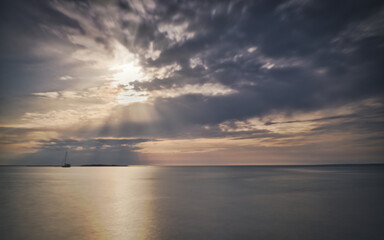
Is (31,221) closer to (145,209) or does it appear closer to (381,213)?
(145,209)

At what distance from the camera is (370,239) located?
1344 centimetres

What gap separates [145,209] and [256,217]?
10.6 m

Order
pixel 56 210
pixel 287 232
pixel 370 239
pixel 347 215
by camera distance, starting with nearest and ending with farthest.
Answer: pixel 370 239
pixel 287 232
pixel 347 215
pixel 56 210

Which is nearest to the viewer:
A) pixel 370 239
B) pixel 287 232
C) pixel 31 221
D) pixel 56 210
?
pixel 370 239

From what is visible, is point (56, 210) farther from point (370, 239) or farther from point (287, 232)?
point (370, 239)

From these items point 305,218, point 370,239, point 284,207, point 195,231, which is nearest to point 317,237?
point 370,239

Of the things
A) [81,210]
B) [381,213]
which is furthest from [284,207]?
[81,210]

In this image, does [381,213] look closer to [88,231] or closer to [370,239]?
[370,239]

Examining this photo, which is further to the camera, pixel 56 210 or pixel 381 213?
pixel 56 210

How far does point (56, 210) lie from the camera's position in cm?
2166

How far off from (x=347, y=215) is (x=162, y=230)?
1609 cm

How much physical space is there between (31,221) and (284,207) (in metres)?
22.5

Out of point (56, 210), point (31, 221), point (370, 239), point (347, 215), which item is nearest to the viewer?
point (370, 239)

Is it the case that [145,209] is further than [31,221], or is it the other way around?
[145,209]
